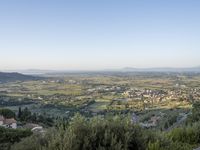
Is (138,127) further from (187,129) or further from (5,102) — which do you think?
(5,102)

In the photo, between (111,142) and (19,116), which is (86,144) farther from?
(19,116)

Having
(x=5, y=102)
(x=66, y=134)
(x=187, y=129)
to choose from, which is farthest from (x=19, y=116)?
(x=66, y=134)

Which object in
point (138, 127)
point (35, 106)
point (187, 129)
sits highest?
point (138, 127)

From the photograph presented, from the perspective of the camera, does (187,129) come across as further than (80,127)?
Yes

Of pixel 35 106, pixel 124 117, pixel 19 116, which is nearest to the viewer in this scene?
pixel 124 117

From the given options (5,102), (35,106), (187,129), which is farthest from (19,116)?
(187,129)

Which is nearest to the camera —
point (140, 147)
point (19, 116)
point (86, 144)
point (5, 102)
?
point (86, 144)

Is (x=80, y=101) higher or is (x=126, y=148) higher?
(x=126, y=148)

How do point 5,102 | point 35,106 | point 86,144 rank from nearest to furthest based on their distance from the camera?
1. point 86,144
2. point 35,106
3. point 5,102

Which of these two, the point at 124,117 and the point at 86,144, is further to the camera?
the point at 124,117
